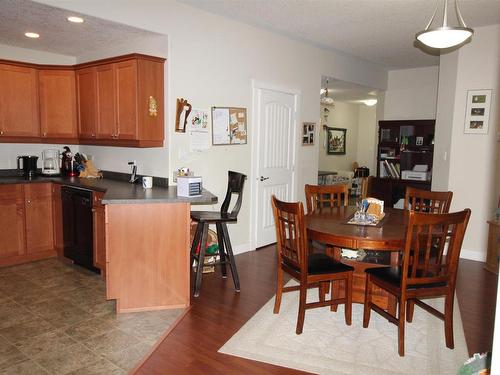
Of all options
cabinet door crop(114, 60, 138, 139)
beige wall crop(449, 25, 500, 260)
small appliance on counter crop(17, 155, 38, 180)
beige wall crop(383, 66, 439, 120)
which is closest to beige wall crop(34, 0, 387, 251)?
cabinet door crop(114, 60, 138, 139)

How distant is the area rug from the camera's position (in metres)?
2.42

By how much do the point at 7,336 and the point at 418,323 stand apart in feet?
9.79

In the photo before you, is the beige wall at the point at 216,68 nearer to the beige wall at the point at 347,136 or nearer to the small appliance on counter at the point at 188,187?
the small appliance on counter at the point at 188,187

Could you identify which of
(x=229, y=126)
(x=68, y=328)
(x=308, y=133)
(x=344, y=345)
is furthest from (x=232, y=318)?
(x=308, y=133)

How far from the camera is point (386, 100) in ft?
24.1

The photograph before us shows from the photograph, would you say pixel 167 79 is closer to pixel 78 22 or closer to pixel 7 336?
pixel 78 22

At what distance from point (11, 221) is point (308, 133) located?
384 cm

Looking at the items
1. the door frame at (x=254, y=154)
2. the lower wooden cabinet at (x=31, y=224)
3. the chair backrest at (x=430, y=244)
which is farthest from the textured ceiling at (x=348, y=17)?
the lower wooden cabinet at (x=31, y=224)

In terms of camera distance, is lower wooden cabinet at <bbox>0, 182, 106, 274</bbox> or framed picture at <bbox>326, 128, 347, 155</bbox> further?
framed picture at <bbox>326, 128, 347, 155</bbox>

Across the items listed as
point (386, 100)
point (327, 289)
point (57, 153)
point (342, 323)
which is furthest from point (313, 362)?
point (386, 100)

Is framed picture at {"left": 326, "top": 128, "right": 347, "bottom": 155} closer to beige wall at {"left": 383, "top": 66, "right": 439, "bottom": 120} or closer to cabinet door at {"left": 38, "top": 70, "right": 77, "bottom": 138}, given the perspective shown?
beige wall at {"left": 383, "top": 66, "right": 439, "bottom": 120}

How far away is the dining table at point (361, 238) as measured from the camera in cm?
263

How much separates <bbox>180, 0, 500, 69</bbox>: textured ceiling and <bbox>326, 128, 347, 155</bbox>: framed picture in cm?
429

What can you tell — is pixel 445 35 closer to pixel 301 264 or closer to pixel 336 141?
pixel 301 264
